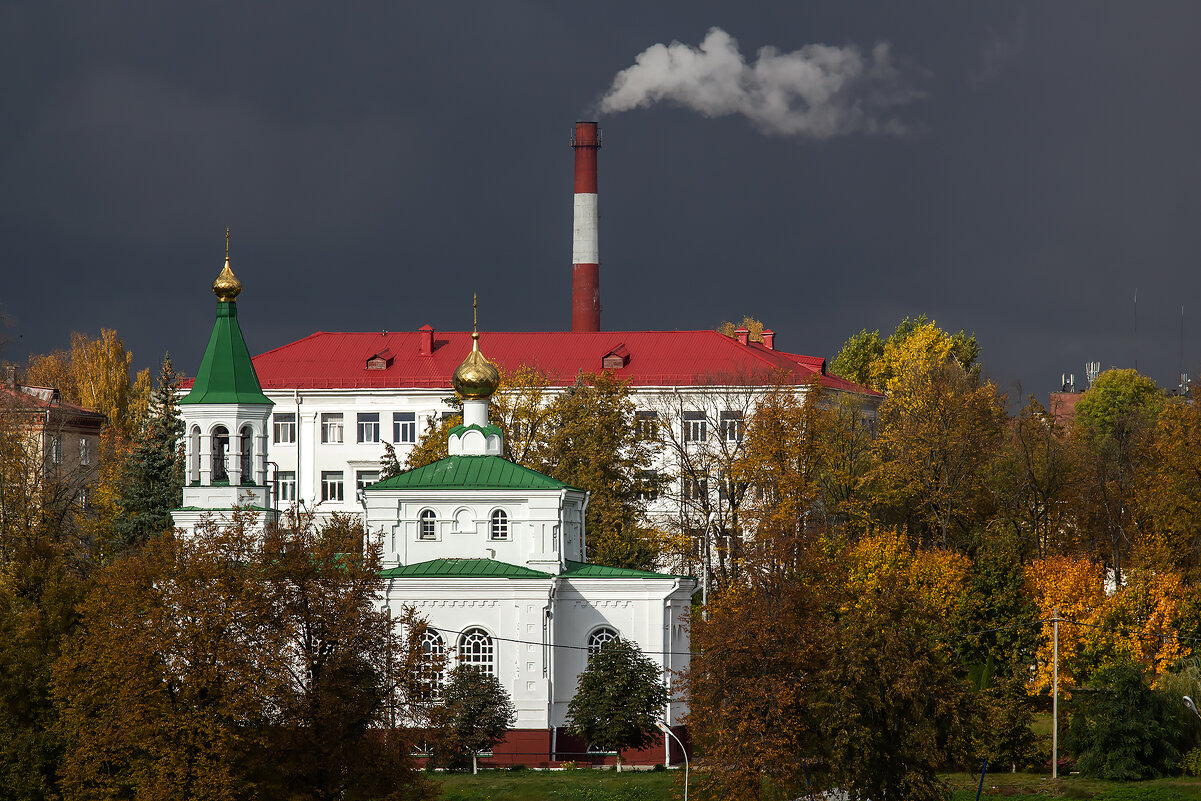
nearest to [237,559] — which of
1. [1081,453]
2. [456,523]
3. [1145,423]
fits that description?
[456,523]

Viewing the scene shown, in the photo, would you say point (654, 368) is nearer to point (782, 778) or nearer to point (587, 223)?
point (587, 223)

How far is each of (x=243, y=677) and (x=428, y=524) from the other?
1228cm

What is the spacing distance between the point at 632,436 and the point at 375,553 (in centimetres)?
2403

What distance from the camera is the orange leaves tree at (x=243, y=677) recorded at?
27.7 m

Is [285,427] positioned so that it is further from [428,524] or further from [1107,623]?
[1107,623]

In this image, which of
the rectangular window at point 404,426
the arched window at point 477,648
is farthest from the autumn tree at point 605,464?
the rectangular window at point 404,426

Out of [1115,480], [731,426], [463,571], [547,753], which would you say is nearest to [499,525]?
[463,571]

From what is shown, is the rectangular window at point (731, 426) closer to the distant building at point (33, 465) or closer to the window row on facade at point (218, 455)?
the window row on facade at point (218, 455)

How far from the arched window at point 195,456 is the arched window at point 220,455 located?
14.3 inches

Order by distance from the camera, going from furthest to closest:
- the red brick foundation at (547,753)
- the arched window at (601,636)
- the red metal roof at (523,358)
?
the red metal roof at (523,358) → the arched window at (601,636) → the red brick foundation at (547,753)

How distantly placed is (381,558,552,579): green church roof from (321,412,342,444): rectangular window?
26.9 m

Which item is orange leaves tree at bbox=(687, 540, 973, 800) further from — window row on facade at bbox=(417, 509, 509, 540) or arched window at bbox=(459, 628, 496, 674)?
window row on facade at bbox=(417, 509, 509, 540)

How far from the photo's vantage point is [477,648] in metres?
37.3

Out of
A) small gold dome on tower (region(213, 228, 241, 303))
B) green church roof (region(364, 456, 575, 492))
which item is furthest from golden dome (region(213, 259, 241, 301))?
green church roof (region(364, 456, 575, 492))
